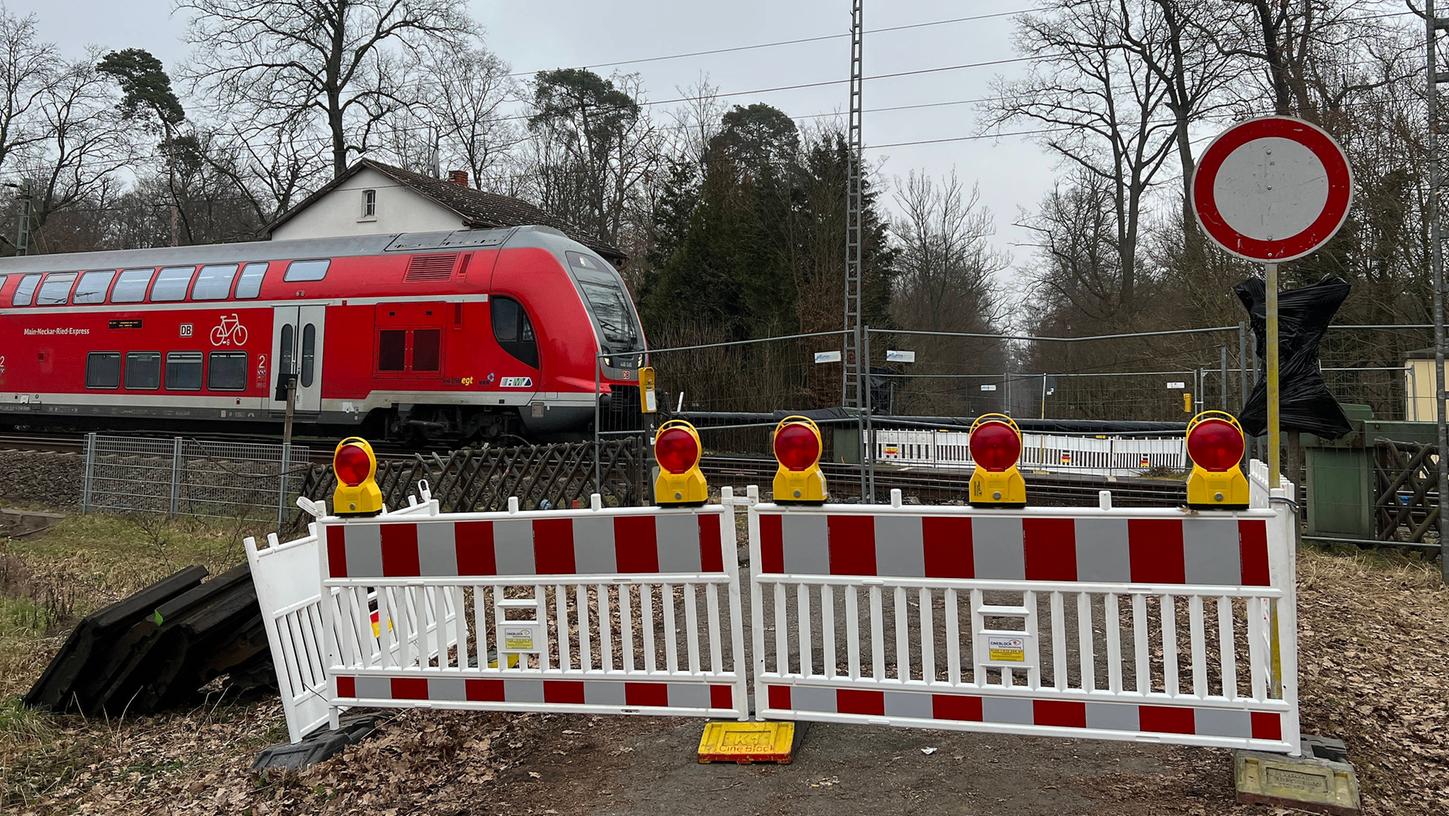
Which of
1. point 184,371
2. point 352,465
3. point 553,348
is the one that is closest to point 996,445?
point 352,465

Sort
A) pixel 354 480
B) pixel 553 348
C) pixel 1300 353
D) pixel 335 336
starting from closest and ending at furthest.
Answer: pixel 354 480 < pixel 1300 353 < pixel 553 348 < pixel 335 336

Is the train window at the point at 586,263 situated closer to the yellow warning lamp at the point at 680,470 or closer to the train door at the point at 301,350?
the train door at the point at 301,350

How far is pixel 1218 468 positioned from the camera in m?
3.21

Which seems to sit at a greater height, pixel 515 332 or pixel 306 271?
pixel 306 271

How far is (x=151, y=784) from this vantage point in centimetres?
453

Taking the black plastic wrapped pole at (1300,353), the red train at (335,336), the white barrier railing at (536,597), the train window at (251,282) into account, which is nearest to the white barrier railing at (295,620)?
the white barrier railing at (536,597)

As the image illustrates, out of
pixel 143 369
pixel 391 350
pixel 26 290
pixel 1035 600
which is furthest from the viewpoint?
pixel 26 290

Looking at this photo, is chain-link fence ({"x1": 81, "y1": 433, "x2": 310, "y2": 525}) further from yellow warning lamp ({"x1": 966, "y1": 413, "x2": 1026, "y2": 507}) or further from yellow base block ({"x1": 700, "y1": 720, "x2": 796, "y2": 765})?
yellow warning lamp ({"x1": 966, "y1": 413, "x2": 1026, "y2": 507})

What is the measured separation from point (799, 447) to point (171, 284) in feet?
53.4

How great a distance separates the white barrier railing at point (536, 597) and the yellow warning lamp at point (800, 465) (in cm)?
26

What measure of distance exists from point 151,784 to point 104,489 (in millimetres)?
11018

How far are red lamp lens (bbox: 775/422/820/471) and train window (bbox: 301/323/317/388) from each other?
1309cm

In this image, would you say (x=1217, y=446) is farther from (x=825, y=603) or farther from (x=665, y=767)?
(x=665, y=767)

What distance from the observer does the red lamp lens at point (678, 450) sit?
3.75 meters
